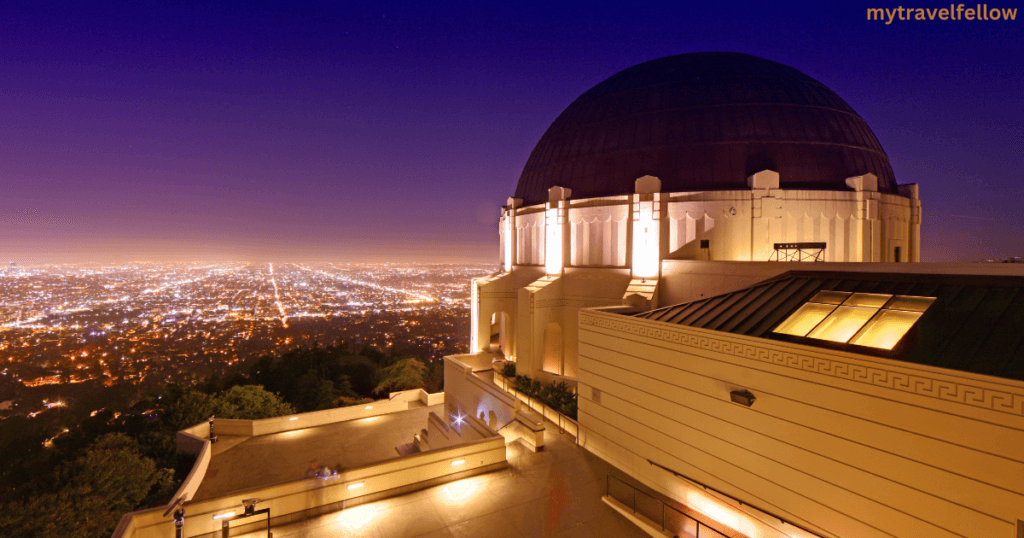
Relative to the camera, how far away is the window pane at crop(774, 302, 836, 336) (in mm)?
9752

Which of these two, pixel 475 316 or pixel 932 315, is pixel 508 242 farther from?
pixel 932 315

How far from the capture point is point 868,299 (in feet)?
32.9

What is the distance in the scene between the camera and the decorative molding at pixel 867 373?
662 cm

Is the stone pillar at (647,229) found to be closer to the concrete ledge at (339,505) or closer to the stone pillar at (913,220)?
the concrete ledge at (339,505)

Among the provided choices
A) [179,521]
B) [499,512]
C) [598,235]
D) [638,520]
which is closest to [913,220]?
[598,235]

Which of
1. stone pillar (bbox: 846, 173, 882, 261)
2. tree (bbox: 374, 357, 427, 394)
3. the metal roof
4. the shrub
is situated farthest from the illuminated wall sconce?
tree (bbox: 374, 357, 427, 394)

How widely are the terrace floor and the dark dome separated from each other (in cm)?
1630

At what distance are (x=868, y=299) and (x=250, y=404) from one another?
100 feet

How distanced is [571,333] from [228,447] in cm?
1751

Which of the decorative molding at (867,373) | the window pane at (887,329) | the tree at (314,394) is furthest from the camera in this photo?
the tree at (314,394)

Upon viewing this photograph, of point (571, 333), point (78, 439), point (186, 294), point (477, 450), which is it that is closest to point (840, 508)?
point (477, 450)

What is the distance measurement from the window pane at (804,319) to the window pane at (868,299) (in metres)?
0.43

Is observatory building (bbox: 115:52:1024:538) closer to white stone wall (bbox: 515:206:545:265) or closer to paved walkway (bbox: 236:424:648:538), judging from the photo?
paved walkway (bbox: 236:424:648:538)

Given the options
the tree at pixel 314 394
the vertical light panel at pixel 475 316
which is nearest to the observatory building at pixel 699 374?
the vertical light panel at pixel 475 316
